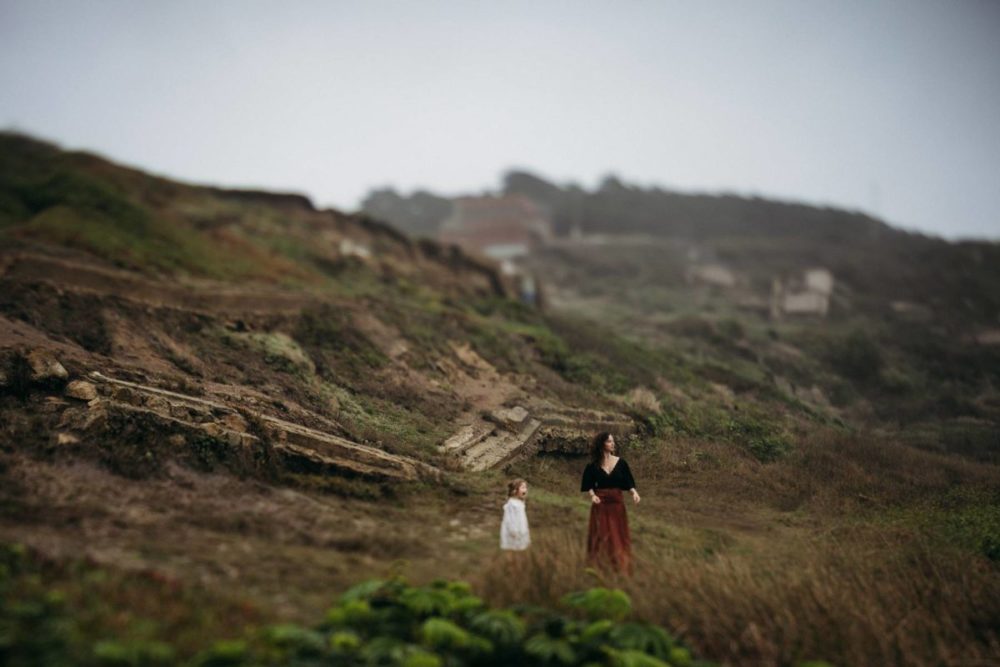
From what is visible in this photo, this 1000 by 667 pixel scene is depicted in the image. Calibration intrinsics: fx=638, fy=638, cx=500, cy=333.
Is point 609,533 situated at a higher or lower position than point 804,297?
lower

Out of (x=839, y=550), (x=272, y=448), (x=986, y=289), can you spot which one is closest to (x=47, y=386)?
(x=272, y=448)

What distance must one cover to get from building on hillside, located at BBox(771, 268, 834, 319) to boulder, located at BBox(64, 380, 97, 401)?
29.8m

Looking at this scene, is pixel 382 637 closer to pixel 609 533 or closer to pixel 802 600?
pixel 609 533

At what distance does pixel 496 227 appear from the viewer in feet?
161

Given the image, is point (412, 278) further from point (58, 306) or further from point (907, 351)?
point (907, 351)

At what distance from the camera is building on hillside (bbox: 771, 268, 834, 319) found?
104ft

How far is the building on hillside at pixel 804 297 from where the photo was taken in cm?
3184

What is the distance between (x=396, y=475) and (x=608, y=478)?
3189mm

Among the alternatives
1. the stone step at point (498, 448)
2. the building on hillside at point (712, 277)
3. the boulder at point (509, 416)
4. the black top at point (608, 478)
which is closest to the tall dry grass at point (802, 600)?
the black top at point (608, 478)

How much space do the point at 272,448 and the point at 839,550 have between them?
710cm

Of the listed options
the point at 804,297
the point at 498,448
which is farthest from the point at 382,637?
the point at 804,297

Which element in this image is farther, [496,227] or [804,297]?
[496,227]

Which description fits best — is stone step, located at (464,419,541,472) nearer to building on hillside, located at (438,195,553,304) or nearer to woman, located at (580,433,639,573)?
woman, located at (580,433,639,573)

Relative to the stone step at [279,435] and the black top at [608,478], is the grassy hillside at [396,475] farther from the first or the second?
the black top at [608,478]
